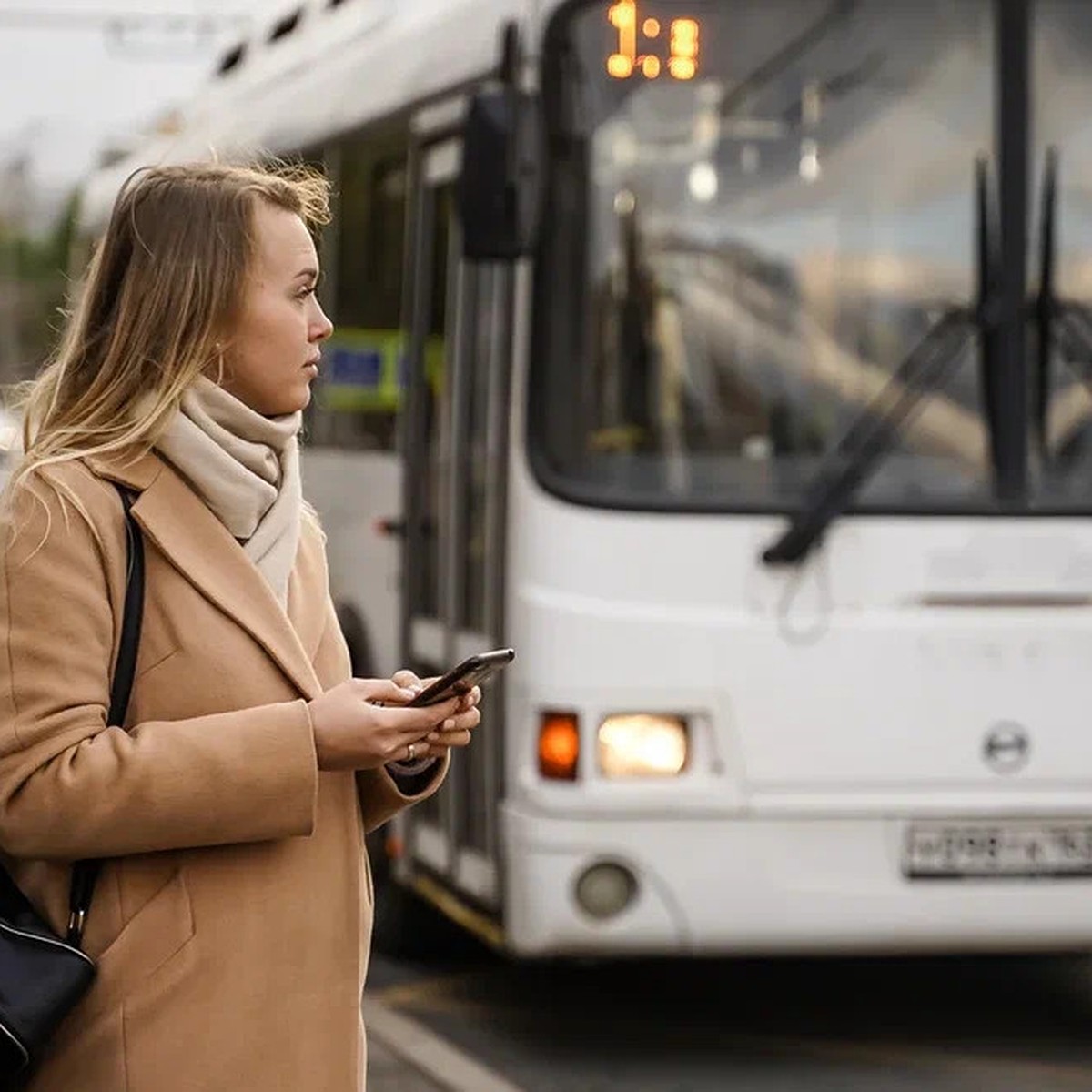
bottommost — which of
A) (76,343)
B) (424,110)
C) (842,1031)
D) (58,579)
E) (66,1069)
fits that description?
(842,1031)

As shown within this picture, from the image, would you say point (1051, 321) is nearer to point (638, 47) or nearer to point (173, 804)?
point (638, 47)

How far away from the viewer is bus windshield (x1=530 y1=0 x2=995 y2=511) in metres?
7.43

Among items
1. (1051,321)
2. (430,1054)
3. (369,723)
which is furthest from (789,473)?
(369,723)

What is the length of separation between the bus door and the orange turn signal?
0.27m

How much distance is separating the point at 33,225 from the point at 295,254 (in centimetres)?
10189

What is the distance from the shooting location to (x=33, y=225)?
103 metres

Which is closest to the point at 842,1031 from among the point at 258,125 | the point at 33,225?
the point at 258,125

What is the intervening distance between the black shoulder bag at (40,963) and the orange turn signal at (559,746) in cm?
424

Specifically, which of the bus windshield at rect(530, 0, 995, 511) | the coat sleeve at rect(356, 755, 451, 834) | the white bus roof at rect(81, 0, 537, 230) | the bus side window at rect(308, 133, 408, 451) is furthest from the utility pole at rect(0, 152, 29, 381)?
the coat sleeve at rect(356, 755, 451, 834)

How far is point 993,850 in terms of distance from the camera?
7355 millimetres

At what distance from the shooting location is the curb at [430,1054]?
7227mm

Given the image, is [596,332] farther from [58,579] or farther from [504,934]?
[58,579]

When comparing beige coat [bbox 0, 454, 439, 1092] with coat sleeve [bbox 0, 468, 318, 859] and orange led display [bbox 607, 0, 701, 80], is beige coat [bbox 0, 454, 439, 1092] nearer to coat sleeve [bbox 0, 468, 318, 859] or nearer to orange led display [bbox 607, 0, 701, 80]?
coat sleeve [bbox 0, 468, 318, 859]

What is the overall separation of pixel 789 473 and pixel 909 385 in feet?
1.20
